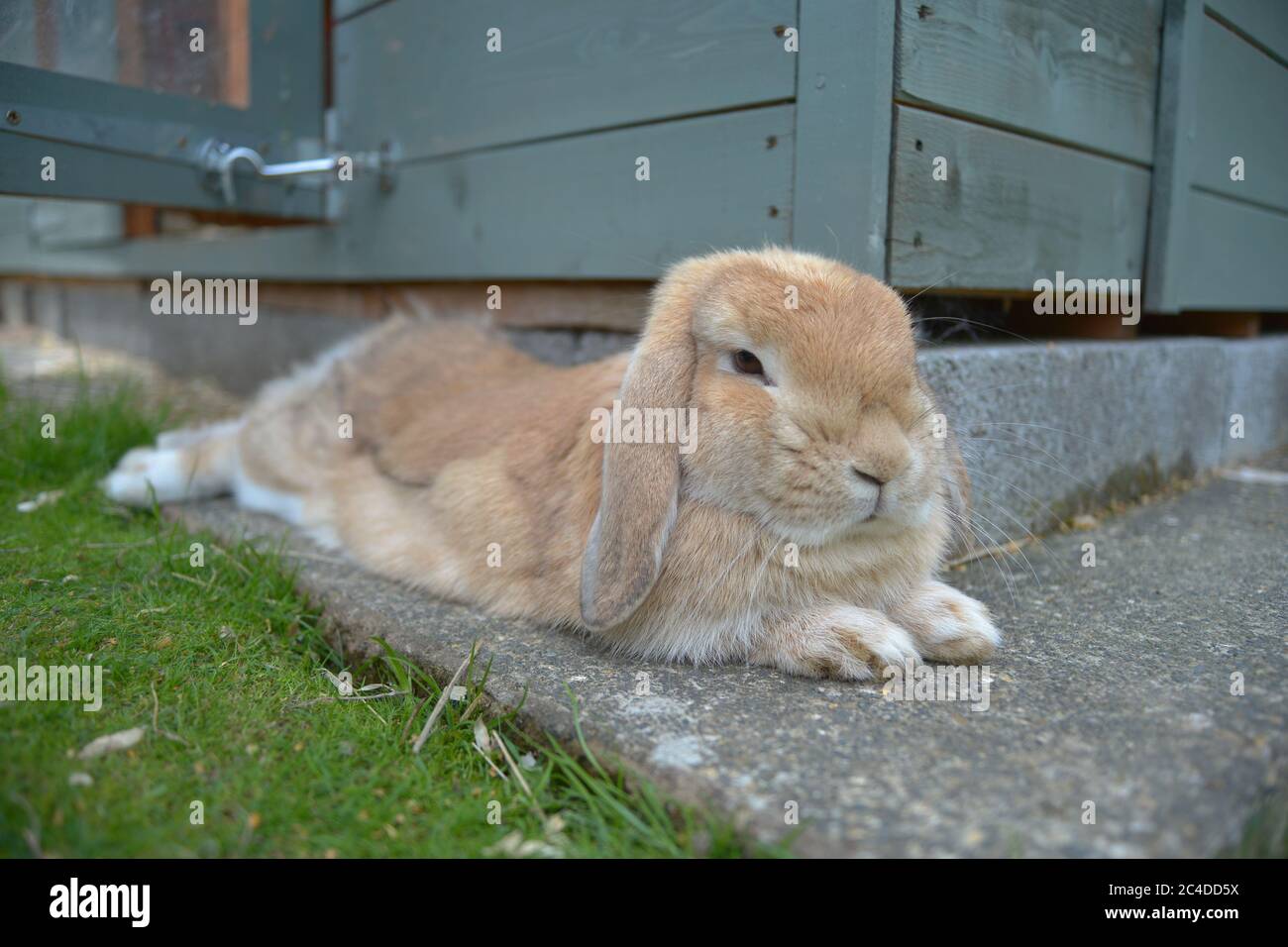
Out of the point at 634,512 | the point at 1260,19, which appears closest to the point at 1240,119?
the point at 1260,19

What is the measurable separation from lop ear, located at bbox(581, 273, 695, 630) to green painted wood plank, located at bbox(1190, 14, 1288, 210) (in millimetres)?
2860

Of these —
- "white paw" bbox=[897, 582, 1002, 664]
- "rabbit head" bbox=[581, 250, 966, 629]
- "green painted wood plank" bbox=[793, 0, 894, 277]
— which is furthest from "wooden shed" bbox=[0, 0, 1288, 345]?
"white paw" bbox=[897, 582, 1002, 664]

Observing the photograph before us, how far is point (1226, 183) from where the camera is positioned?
4.06m

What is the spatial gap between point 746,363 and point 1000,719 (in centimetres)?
87

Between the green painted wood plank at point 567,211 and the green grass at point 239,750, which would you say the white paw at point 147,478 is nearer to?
the green grass at point 239,750

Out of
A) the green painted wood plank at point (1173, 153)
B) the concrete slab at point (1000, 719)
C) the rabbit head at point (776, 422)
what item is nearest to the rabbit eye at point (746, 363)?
the rabbit head at point (776, 422)

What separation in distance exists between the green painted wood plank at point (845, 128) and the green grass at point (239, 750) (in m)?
1.46

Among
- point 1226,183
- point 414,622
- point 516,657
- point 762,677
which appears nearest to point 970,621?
point 762,677

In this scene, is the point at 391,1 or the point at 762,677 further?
the point at 391,1

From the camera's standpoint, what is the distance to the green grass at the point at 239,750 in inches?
59.2

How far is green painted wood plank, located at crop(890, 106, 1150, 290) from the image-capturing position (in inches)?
100

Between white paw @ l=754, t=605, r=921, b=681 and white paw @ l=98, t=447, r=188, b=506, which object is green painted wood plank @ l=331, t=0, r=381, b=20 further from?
white paw @ l=754, t=605, r=921, b=681
